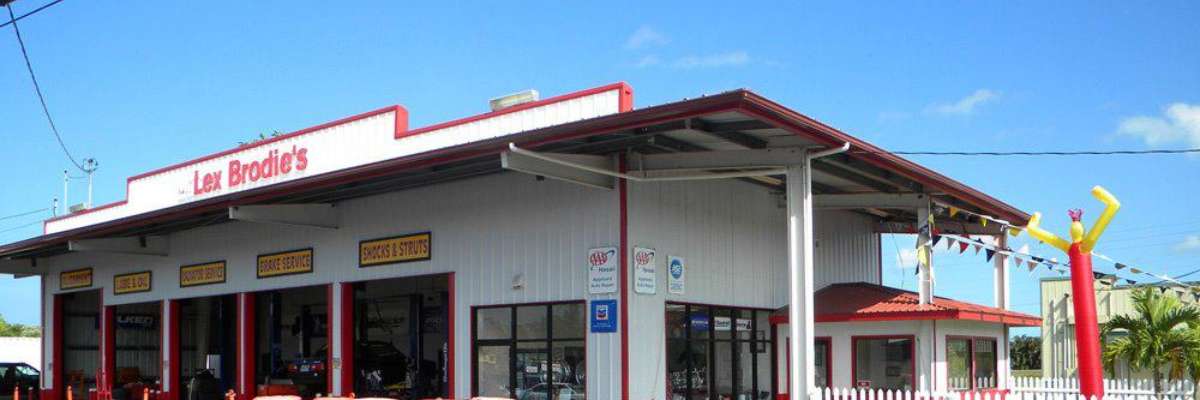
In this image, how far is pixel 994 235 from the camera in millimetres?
23594

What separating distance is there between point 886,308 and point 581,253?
5.30 metres

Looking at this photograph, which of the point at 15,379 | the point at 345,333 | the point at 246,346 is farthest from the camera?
the point at 15,379

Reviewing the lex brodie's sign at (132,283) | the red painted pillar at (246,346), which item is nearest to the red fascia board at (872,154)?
the red painted pillar at (246,346)

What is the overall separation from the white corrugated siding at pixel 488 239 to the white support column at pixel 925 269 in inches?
224

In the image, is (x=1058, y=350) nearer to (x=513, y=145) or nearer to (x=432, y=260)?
(x=432, y=260)

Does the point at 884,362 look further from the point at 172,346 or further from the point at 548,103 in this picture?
the point at 172,346

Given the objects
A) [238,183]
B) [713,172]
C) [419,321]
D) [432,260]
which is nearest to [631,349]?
[713,172]

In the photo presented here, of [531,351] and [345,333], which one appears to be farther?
[345,333]

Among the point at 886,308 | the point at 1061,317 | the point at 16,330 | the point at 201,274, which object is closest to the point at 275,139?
the point at 201,274

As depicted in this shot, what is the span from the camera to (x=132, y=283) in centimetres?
2728

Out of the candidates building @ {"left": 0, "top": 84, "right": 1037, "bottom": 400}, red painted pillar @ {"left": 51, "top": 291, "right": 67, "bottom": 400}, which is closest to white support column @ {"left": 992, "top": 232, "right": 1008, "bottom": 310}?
building @ {"left": 0, "top": 84, "right": 1037, "bottom": 400}

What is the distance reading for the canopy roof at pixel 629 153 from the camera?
14500 millimetres

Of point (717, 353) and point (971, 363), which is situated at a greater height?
point (717, 353)

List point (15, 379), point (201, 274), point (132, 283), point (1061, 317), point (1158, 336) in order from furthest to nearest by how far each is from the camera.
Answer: point (1061, 317), point (15, 379), point (132, 283), point (1158, 336), point (201, 274)
